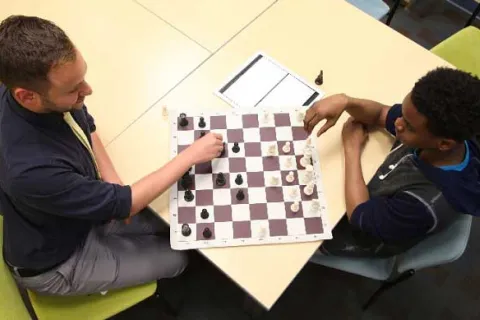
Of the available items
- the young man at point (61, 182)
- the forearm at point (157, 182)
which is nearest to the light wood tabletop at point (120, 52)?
the young man at point (61, 182)

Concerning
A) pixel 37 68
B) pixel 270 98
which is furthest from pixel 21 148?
pixel 270 98

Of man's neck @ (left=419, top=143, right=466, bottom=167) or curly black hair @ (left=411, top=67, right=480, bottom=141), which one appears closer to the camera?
curly black hair @ (left=411, top=67, right=480, bottom=141)

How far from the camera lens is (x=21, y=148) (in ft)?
4.02

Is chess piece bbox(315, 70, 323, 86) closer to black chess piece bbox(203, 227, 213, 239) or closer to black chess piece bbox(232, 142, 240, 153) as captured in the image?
black chess piece bbox(232, 142, 240, 153)

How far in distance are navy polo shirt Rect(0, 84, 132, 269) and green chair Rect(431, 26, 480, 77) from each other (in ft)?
4.59

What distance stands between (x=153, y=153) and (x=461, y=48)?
1.32 m

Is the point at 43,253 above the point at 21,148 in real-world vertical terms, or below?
below

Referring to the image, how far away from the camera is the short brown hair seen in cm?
112

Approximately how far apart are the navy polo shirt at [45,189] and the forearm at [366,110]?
0.81m

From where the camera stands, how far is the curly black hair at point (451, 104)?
1.22 metres

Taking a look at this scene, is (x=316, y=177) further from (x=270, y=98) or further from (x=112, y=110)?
(x=112, y=110)

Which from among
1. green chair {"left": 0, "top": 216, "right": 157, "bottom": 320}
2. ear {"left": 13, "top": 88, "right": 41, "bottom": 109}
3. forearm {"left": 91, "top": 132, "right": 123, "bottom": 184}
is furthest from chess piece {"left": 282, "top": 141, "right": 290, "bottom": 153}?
ear {"left": 13, "top": 88, "right": 41, "bottom": 109}

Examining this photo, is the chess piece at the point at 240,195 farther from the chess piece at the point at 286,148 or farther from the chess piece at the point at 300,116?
the chess piece at the point at 300,116

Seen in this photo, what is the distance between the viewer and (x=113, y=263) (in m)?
1.57
